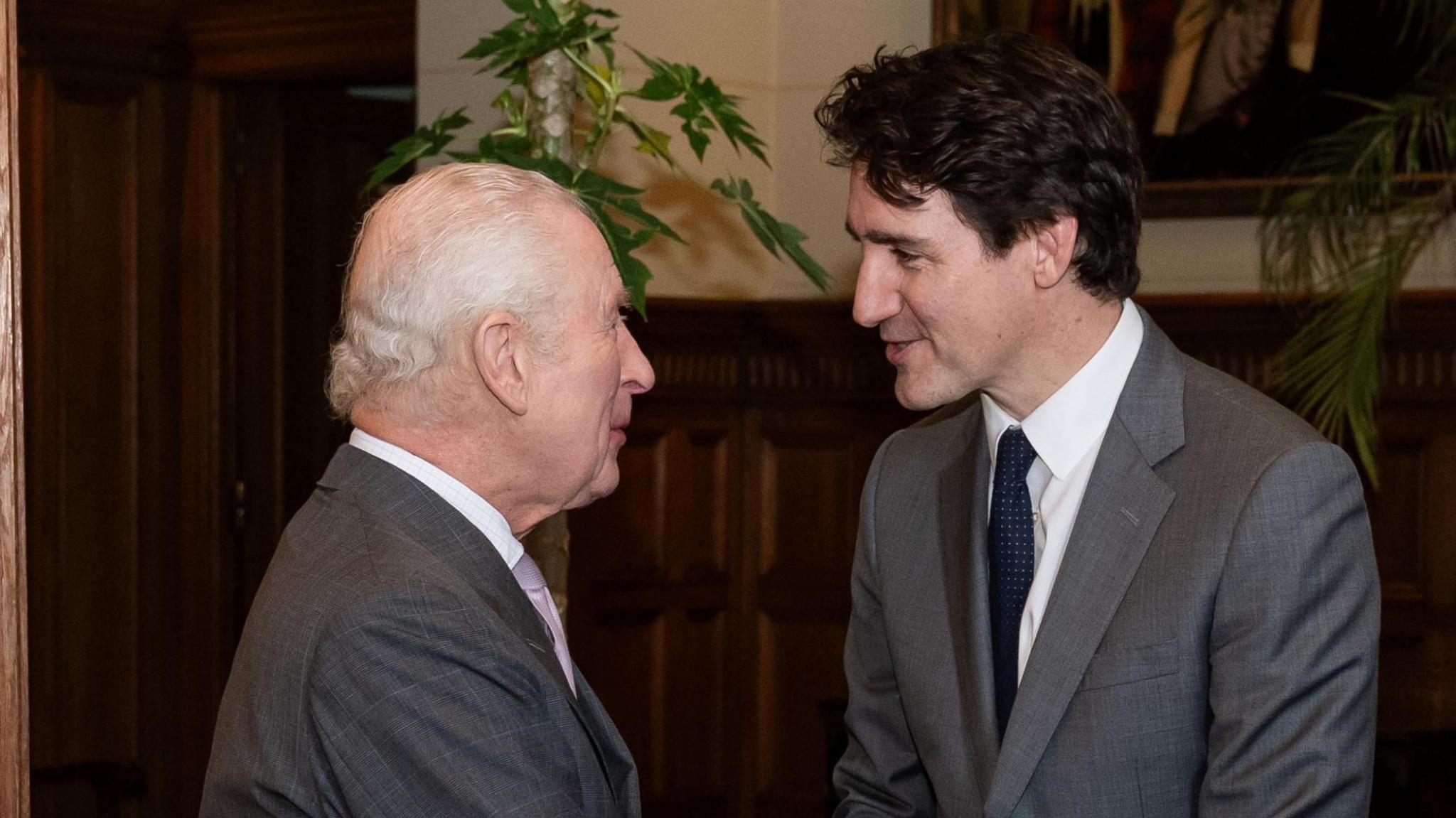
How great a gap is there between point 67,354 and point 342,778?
15.9 feet

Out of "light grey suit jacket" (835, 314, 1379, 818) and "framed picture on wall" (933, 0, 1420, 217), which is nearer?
"light grey suit jacket" (835, 314, 1379, 818)

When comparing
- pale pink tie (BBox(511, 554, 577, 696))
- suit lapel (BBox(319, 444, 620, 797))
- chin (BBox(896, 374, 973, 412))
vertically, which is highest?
chin (BBox(896, 374, 973, 412))

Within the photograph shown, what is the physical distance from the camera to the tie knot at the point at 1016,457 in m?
2.16

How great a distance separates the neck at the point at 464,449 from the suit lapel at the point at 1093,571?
0.72 metres

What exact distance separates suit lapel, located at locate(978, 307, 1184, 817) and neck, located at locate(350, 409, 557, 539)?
0.72m

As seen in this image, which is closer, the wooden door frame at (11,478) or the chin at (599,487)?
the chin at (599,487)

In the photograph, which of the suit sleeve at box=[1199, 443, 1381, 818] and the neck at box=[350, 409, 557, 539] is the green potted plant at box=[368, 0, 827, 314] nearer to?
the neck at box=[350, 409, 557, 539]

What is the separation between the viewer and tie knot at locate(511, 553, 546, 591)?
1892 mm

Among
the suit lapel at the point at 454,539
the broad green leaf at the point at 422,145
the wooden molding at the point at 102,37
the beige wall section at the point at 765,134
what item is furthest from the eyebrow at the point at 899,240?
the wooden molding at the point at 102,37

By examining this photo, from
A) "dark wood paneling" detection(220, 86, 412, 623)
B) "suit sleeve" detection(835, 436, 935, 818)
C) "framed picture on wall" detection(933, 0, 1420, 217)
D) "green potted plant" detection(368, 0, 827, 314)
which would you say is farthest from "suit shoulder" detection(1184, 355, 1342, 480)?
"dark wood paneling" detection(220, 86, 412, 623)

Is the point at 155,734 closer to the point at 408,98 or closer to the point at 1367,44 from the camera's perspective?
the point at 408,98

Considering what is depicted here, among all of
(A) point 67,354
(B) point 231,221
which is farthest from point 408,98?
(A) point 67,354

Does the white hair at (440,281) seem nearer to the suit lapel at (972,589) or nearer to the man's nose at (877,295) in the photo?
the man's nose at (877,295)

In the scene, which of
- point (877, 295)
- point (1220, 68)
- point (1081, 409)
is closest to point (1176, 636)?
point (1081, 409)
